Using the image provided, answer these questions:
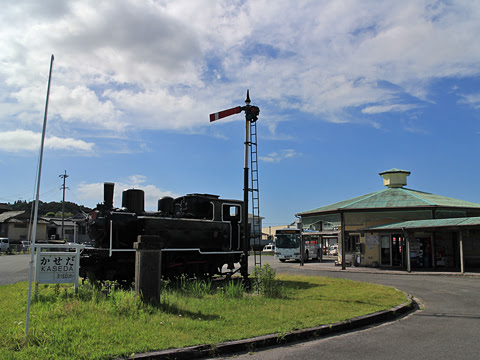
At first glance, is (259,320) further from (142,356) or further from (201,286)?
(201,286)

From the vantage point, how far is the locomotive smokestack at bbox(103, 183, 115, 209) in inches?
517

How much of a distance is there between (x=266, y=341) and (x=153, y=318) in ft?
7.02

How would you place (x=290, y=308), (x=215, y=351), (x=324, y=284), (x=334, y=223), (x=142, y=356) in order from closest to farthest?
(x=142, y=356), (x=215, y=351), (x=290, y=308), (x=324, y=284), (x=334, y=223)

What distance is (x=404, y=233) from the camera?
21.5m

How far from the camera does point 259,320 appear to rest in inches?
291

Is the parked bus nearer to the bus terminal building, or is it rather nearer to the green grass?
the bus terminal building

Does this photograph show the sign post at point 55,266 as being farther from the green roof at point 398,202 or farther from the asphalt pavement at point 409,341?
the green roof at point 398,202

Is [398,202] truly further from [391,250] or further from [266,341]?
[266,341]

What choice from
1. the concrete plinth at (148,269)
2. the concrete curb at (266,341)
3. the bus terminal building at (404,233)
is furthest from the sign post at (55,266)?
the bus terminal building at (404,233)

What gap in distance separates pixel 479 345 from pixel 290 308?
3.64 m

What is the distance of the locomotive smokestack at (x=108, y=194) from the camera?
43.1ft

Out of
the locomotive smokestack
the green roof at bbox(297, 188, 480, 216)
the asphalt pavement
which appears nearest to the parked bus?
the green roof at bbox(297, 188, 480, 216)

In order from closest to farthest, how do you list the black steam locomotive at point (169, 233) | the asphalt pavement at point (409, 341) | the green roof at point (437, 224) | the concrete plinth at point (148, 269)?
1. the asphalt pavement at point (409, 341)
2. the concrete plinth at point (148, 269)
3. the black steam locomotive at point (169, 233)
4. the green roof at point (437, 224)

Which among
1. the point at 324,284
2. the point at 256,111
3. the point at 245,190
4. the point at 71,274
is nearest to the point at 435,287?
the point at 324,284
